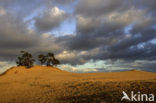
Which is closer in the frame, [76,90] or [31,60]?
[76,90]

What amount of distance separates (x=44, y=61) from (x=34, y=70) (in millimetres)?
4550

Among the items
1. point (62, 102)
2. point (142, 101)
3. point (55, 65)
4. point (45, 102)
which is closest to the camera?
point (142, 101)

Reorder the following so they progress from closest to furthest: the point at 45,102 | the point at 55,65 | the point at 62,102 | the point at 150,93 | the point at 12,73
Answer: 1. the point at 150,93
2. the point at 62,102
3. the point at 45,102
4. the point at 12,73
5. the point at 55,65

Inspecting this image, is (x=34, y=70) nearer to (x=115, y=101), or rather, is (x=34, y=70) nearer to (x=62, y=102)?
(x=62, y=102)

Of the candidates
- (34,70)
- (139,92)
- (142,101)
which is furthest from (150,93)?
(34,70)

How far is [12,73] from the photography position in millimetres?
35281

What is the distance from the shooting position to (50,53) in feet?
133

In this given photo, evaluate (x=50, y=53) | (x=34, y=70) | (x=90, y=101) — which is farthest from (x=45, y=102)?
(x=50, y=53)

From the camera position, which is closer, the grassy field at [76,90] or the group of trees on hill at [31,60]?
the grassy field at [76,90]

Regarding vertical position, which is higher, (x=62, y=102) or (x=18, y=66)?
(x=18, y=66)

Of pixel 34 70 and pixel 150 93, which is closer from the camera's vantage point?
pixel 150 93

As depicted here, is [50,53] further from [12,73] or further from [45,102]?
[45,102]

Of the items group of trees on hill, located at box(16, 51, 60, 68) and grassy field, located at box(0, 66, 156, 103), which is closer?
grassy field, located at box(0, 66, 156, 103)

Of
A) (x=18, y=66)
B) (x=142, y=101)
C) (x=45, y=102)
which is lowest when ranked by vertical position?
(x=45, y=102)
